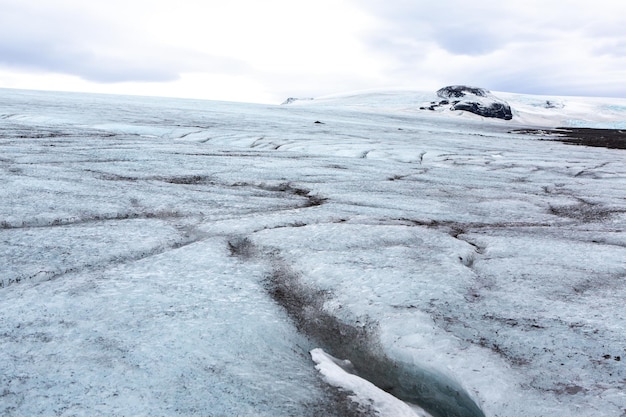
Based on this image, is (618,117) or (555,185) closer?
(555,185)

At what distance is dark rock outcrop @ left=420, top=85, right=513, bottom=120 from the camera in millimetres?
31656

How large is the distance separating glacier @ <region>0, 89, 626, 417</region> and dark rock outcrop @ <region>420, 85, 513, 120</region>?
96.0 feet

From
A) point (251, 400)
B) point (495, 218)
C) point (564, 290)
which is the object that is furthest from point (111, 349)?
point (495, 218)

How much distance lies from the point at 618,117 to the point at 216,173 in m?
36.2

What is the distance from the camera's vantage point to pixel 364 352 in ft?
4.37

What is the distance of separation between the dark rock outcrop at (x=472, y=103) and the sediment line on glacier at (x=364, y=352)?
30.3 meters

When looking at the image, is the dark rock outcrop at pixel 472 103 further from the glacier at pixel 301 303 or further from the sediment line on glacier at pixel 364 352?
the sediment line on glacier at pixel 364 352

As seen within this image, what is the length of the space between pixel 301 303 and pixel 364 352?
281 millimetres

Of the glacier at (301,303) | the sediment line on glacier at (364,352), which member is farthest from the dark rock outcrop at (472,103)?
the sediment line on glacier at (364,352)

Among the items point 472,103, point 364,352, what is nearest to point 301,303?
point 364,352

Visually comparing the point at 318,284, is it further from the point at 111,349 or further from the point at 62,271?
the point at 62,271

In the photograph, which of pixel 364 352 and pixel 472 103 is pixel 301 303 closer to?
pixel 364 352

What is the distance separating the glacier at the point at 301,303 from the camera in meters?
1.09

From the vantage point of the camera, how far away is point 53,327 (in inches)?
51.0
